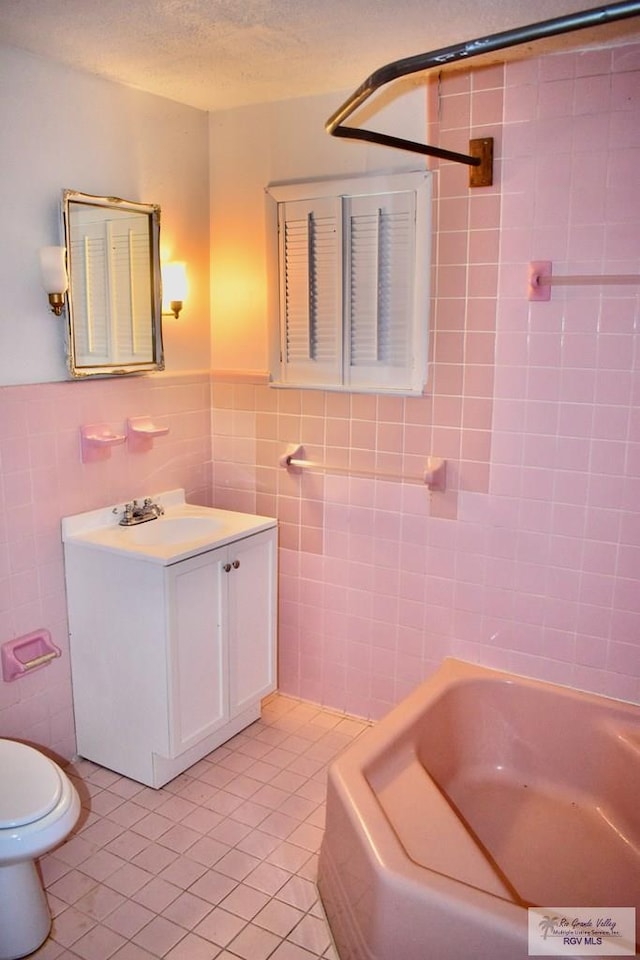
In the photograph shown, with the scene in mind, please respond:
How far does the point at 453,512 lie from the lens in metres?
2.63

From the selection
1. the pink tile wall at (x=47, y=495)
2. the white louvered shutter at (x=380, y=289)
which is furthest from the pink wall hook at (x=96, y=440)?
the white louvered shutter at (x=380, y=289)

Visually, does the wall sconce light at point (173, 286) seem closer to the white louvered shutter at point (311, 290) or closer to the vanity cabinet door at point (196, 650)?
the white louvered shutter at point (311, 290)

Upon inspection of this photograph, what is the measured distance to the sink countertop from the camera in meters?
2.44

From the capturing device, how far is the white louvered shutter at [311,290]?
2.75 metres

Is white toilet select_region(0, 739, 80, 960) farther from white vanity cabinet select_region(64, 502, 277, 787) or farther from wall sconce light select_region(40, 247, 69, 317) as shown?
wall sconce light select_region(40, 247, 69, 317)

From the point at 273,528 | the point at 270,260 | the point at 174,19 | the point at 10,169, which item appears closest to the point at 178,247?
the point at 270,260

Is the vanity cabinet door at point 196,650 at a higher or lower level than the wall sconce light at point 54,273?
lower

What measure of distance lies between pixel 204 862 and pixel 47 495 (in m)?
1.25

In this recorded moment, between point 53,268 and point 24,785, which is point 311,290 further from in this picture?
point 24,785

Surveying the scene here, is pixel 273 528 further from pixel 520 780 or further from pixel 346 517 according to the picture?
pixel 520 780

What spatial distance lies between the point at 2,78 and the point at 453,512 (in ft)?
6.48

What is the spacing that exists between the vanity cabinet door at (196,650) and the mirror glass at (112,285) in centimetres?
79

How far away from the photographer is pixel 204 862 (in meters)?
2.21

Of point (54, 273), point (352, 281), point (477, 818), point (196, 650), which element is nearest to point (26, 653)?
point (196, 650)
